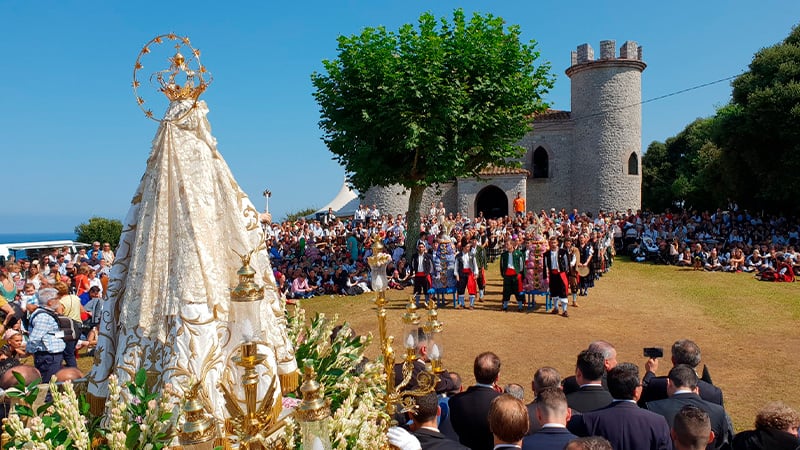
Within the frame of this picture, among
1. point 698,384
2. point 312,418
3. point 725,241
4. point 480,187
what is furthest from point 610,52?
point 312,418

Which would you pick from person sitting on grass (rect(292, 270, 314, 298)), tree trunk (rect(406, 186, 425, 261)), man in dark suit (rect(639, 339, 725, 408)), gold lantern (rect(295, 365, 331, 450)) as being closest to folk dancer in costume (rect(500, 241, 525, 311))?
tree trunk (rect(406, 186, 425, 261))

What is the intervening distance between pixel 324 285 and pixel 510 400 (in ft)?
51.0

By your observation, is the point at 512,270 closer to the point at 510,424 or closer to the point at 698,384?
the point at 698,384

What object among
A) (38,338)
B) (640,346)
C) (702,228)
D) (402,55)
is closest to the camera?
(38,338)

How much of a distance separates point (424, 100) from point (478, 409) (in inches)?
578

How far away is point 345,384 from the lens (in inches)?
134

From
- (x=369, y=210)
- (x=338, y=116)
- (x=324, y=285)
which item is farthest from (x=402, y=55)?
(x=369, y=210)

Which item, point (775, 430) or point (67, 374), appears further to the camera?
point (67, 374)

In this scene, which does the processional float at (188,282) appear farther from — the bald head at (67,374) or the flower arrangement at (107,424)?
the bald head at (67,374)

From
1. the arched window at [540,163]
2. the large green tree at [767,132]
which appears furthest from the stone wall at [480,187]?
the large green tree at [767,132]

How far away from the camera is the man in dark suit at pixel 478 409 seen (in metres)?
4.55

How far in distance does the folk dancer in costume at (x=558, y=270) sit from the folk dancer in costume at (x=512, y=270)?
0.95 meters

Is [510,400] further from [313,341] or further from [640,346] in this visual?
[640,346]

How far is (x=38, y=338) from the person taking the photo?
290 inches
